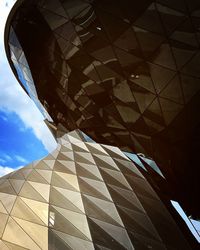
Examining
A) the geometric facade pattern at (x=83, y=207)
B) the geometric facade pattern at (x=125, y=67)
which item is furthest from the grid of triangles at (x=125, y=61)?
the geometric facade pattern at (x=83, y=207)

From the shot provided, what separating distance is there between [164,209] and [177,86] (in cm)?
394

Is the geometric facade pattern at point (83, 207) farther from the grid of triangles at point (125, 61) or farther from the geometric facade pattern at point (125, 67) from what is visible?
the grid of triangles at point (125, 61)

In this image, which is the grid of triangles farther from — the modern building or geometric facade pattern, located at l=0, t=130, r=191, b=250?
geometric facade pattern, located at l=0, t=130, r=191, b=250

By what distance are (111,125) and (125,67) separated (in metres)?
2.68

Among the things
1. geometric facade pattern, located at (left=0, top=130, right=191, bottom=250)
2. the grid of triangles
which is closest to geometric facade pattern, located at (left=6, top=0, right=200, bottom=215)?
the grid of triangles

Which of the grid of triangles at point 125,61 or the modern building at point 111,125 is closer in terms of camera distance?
the modern building at point 111,125

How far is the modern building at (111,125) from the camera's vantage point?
28.3 ft

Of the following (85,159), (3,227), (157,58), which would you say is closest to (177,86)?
(157,58)

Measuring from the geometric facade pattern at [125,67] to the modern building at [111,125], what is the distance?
0.03 metres

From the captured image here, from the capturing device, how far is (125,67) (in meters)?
10.1

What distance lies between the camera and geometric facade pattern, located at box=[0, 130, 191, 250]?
8.20m

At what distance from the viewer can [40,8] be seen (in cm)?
1026

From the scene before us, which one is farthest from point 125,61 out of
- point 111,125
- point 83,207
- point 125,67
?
point 83,207

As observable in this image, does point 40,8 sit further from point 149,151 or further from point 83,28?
point 149,151
